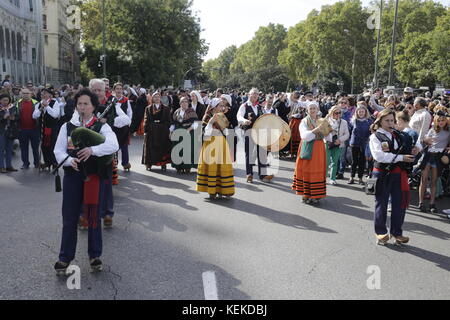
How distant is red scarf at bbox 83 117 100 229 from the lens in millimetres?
4695

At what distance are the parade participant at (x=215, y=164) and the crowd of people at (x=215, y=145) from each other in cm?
2

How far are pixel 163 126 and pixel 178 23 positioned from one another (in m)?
33.6

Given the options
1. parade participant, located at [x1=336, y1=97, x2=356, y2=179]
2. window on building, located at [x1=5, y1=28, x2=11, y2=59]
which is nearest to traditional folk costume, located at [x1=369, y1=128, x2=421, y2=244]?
parade participant, located at [x1=336, y1=97, x2=356, y2=179]

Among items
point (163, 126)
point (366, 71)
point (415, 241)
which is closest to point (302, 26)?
point (366, 71)

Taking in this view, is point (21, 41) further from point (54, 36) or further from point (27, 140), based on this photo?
point (27, 140)

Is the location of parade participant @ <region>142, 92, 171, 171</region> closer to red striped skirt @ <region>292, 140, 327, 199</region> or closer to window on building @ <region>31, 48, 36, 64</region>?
red striped skirt @ <region>292, 140, 327, 199</region>

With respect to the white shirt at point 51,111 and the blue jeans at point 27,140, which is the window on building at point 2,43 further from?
the white shirt at point 51,111

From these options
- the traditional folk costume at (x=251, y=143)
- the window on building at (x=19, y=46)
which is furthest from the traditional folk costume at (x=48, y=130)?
the window on building at (x=19, y=46)

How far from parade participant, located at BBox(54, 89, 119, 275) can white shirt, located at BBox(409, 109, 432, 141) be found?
19.9 ft

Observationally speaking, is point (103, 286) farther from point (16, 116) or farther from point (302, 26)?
point (302, 26)

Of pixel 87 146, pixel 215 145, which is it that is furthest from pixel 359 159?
pixel 87 146

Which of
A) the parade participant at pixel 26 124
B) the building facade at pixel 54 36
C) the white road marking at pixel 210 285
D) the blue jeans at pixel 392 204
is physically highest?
the building facade at pixel 54 36

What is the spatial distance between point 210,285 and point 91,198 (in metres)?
1.45

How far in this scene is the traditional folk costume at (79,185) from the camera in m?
4.66
